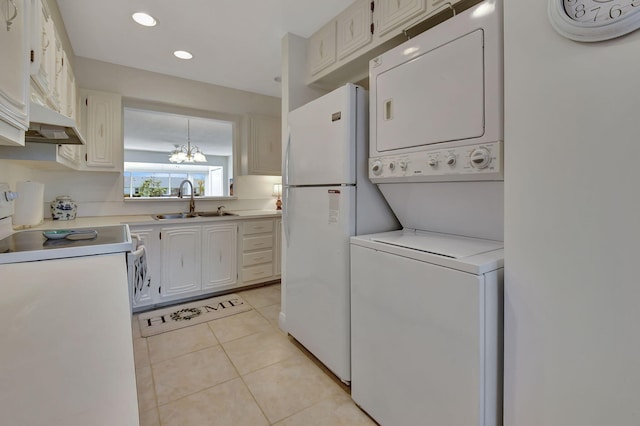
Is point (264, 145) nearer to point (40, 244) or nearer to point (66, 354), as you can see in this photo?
point (40, 244)

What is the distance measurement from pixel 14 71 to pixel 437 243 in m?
1.73

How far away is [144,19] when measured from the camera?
7.45 feet

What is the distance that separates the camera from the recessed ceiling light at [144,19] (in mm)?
2209

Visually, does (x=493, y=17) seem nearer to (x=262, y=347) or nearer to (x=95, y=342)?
(x=95, y=342)

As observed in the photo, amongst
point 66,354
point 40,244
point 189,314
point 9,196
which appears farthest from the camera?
point 189,314

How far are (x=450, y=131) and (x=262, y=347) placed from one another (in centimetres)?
196

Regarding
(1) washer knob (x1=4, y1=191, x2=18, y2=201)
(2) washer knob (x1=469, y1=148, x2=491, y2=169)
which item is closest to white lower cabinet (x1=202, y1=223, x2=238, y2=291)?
(1) washer knob (x1=4, y1=191, x2=18, y2=201)

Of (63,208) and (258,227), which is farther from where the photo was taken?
(258,227)

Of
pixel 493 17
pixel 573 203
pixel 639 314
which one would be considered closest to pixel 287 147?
pixel 493 17

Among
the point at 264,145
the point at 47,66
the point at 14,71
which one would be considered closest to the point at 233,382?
the point at 14,71

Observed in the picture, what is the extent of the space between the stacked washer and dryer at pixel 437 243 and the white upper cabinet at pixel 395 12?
26 cm

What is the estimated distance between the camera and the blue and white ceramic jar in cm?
271

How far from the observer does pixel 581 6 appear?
2.89 ft

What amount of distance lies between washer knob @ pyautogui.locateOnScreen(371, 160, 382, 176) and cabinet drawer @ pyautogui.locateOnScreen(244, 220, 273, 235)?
208 cm
